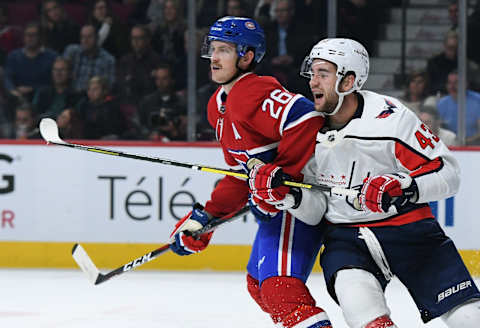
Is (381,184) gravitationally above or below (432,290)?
above

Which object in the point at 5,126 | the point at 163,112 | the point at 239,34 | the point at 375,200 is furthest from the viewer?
the point at 5,126

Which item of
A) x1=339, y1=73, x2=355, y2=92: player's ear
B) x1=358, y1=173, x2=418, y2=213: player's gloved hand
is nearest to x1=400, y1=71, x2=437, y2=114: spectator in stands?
x1=339, y1=73, x2=355, y2=92: player's ear

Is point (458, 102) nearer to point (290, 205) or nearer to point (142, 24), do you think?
point (142, 24)

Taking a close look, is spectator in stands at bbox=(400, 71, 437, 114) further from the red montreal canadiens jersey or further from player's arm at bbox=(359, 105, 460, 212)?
player's arm at bbox=(359, 105, 460, 212)

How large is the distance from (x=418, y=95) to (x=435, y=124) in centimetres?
18

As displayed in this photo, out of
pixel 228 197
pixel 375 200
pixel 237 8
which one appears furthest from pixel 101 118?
pixel 375 200

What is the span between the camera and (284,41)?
17.2 ft

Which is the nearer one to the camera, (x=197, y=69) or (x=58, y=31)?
(x=197, y=69)

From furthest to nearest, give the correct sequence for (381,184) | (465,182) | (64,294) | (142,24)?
(142,24), (465,182), (64,294), (381,184)

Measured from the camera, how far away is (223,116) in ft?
9.72

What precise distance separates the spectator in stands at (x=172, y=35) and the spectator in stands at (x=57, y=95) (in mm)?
521

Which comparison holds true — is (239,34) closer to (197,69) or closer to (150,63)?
(197,69)

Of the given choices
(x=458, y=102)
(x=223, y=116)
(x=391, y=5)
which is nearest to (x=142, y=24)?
(x=391, y=5)

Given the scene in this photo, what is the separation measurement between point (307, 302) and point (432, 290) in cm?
33
